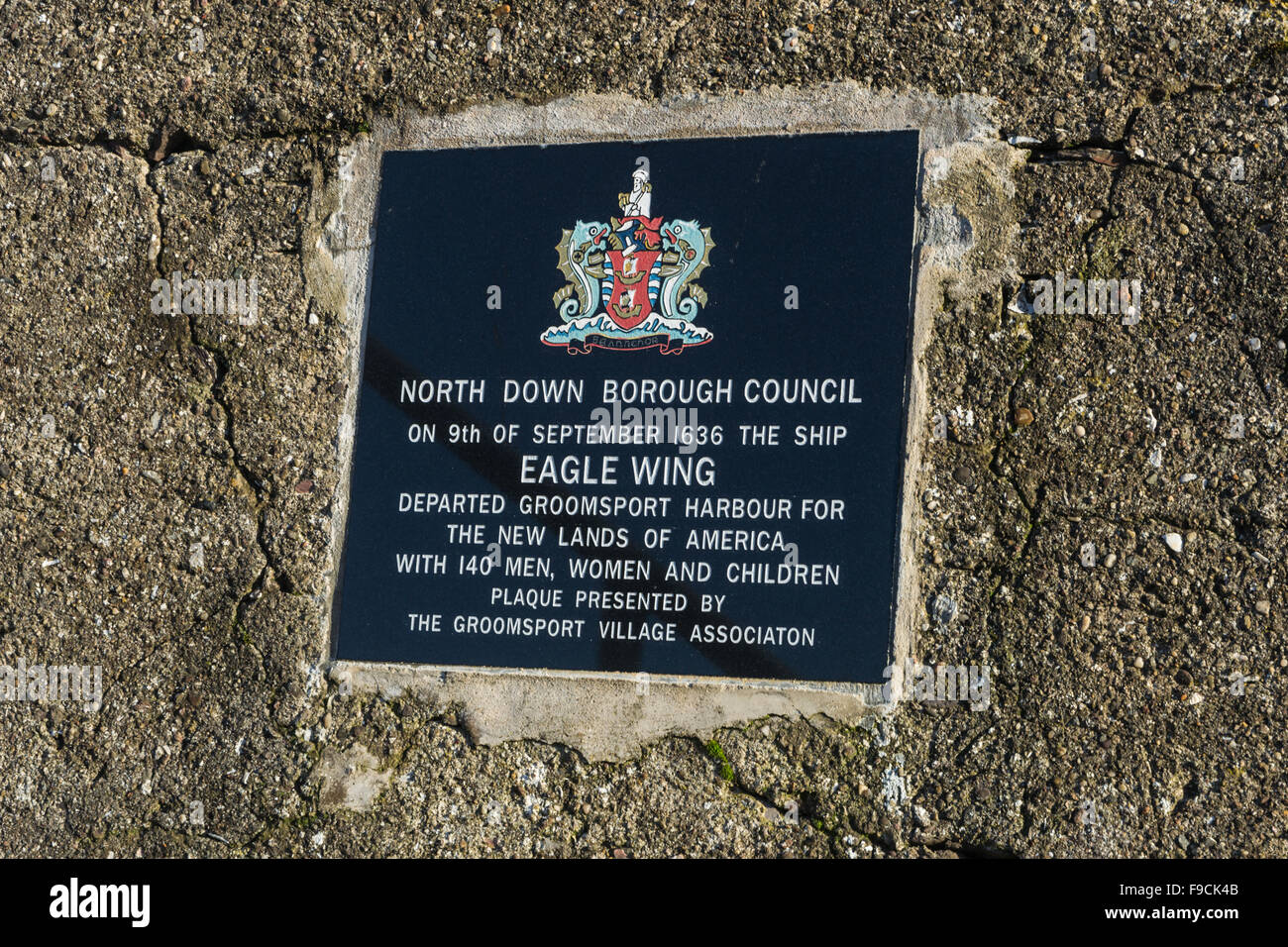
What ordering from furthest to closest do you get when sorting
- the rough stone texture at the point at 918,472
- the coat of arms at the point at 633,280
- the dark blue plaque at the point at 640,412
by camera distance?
the coat of arms at the point at 633,280 → the dark blue plaque at the point at 640,412 → the rough stone texture at the point at 918,472

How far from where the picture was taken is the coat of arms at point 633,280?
3029 mm

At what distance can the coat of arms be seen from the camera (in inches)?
119

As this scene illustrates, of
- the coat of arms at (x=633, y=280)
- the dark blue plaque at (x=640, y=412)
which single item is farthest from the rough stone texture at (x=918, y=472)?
A: the coat of arms at (x=633, y=280)

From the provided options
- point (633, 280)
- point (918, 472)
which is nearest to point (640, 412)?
point (633, 280)

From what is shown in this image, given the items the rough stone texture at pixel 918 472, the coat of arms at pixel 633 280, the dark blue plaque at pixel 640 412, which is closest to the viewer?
the rough stone texture at pixel 918 472

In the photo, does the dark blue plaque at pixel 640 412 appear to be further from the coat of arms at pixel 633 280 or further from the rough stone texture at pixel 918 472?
the rough stone texture at pixel 918 472

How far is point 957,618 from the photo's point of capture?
2.79m

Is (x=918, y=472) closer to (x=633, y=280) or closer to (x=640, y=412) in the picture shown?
(x=640, y=412)

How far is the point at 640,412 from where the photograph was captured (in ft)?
9.81

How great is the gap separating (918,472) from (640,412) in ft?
2.30

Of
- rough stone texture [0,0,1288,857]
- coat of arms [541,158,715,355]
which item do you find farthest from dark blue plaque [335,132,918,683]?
rough stone texture [0,0,1288,857]

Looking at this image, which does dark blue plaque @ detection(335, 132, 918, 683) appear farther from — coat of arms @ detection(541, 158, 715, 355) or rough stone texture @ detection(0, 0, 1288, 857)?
rough stone texture @ detection(0, 0, 1288, 857)

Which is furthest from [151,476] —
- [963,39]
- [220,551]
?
[963,39]

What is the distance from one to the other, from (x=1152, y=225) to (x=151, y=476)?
2.65m
